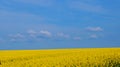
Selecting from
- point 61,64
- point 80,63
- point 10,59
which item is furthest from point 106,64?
point 10,59

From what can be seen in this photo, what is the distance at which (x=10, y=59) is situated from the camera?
2311 centimetres

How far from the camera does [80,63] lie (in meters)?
14.1

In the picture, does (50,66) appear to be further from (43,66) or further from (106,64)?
(106,64)

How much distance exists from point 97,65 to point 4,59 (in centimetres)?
1104

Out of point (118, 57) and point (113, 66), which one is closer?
point (113, 66)

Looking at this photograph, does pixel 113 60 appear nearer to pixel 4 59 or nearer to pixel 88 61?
pixel 88 61

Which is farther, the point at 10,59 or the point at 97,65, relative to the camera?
the point at 10,59

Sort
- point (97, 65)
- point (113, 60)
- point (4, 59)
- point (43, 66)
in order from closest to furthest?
point (43, 66), point (97, 65), point (113, 60), point (4, 59)

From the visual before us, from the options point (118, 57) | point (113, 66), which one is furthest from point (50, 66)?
point (118, 57)

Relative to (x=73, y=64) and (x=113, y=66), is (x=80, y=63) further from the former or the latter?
(x=113, y=66)

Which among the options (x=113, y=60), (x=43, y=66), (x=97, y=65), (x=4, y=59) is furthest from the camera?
(x=4, y=59)

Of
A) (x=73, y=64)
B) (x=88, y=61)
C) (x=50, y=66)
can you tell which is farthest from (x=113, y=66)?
(x=50, y=66)

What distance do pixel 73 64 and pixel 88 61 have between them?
3.30 ft

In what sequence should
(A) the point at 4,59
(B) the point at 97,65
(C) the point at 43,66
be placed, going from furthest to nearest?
1. (A) the point at 4,59
2. (B) the point at 97,65
3. (C) the point at 43,66
